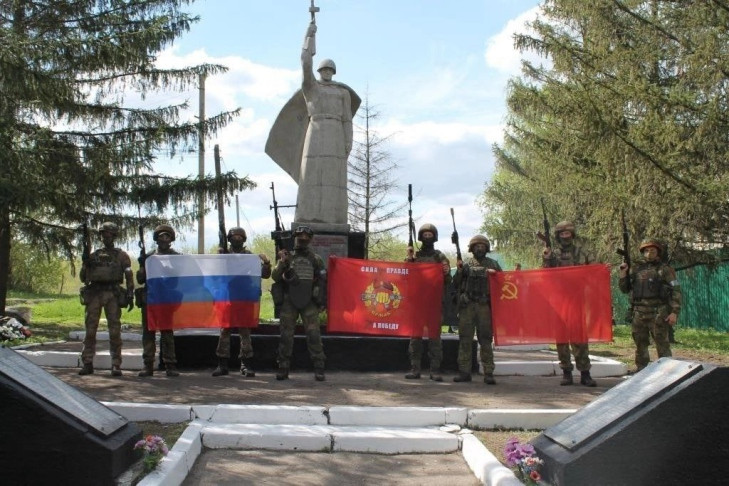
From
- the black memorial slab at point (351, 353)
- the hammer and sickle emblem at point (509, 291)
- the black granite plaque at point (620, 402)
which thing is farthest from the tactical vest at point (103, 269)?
the black granite plaque at point (620, 402)

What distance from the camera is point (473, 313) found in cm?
876

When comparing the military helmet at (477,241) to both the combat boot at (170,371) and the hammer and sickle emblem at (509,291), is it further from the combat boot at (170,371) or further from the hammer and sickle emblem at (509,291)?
the combat boot at (170,371)

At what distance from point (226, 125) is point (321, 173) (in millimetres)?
7288

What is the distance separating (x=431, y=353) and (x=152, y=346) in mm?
3673

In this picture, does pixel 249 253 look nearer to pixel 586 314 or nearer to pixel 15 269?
pixel 586 314

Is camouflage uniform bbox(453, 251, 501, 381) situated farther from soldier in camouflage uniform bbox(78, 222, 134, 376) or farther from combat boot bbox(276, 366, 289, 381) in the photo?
soldier in camouflage uniform bbox(78, 222, 134, 376)

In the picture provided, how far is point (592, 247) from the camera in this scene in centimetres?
1783

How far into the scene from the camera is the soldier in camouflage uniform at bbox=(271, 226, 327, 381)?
8.71 metres

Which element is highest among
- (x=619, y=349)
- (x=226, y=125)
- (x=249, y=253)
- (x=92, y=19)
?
(x=92, y=19)

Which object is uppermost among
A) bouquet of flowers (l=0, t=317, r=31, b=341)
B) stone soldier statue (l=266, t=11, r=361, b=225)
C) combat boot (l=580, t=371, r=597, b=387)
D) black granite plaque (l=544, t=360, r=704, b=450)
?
stone soldier statue (l=266, t=11, r=361, b=225)

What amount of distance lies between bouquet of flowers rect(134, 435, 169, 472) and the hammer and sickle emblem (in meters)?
5.30

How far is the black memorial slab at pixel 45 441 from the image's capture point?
3738 mm

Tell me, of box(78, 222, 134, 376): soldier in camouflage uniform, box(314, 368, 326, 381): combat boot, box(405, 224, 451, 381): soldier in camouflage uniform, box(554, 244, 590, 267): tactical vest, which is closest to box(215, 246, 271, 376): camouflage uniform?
box(314, 368, 326, 381): combat boot

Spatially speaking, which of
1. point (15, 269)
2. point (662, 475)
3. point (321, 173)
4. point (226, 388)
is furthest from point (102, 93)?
point (15, 269)
